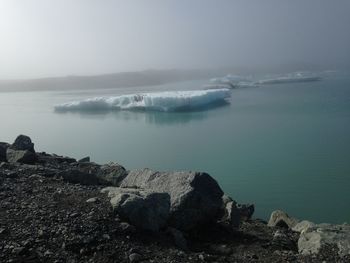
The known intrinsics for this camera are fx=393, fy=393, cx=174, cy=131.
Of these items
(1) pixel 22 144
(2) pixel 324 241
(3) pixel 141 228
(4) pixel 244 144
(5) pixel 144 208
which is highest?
(1) pixel 22 144

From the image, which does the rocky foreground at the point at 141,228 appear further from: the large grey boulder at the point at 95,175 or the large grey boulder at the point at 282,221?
the large grey boulder at the point at 282,221

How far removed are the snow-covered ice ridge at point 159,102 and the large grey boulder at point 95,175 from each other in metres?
12.3

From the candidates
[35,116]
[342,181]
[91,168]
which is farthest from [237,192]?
[35,116]

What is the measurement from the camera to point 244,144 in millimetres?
10781

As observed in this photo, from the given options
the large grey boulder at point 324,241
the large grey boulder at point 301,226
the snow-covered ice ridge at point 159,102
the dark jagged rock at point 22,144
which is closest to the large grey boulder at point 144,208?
the large grey boulder at point 324,241

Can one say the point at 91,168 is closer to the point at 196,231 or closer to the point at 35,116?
the point at 196,231

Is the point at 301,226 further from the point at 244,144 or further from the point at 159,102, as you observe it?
the point at 159,102

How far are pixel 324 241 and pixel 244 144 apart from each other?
7495mm

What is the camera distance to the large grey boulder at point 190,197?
3.74m

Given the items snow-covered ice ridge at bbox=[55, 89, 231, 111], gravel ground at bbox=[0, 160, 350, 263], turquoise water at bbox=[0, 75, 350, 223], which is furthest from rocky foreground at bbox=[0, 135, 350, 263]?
snow-covered ice ridge at bbox=[55, 89, 231, 111]

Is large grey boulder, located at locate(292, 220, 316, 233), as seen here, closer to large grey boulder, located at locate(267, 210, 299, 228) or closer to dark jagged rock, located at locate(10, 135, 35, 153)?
large grey boulder, located at locate(267, 210, 299, 228)

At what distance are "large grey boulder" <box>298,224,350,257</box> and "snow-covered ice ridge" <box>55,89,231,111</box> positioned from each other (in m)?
15.1

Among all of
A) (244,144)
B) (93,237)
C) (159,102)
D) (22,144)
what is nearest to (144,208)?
(93,237)

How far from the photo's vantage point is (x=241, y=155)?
374 inches
